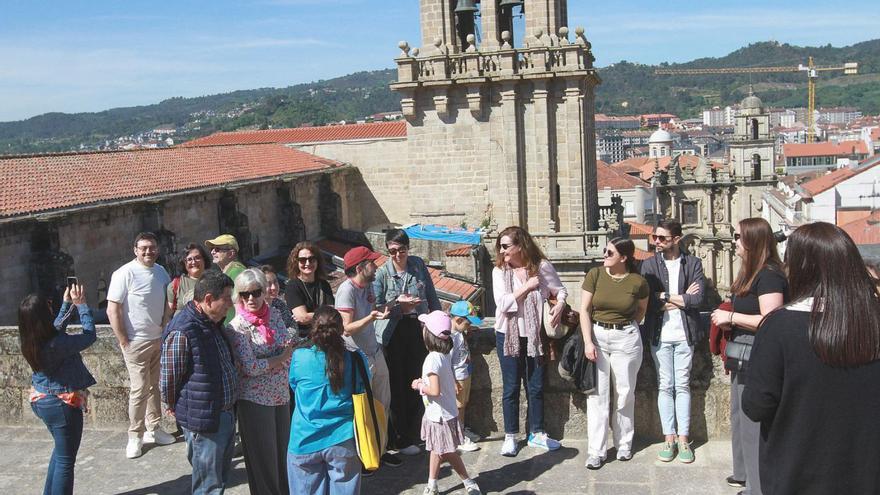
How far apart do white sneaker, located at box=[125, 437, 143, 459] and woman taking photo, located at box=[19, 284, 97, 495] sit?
103cm

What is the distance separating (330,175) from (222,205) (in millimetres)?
6984

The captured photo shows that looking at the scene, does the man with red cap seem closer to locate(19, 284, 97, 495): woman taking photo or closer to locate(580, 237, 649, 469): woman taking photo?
locate(580, 237, 649, 469): woman taking photo

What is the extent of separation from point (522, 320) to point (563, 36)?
61.7ft

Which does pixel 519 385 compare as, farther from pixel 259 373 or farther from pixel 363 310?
pixel 259 373

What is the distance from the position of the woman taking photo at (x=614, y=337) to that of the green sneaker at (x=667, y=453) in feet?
0.69

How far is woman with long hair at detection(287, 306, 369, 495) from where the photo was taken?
187 inches

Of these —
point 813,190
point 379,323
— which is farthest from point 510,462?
point 813,190

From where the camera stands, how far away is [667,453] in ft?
19.3

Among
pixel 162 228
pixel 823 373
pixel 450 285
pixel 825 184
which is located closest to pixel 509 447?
pixel 823 373

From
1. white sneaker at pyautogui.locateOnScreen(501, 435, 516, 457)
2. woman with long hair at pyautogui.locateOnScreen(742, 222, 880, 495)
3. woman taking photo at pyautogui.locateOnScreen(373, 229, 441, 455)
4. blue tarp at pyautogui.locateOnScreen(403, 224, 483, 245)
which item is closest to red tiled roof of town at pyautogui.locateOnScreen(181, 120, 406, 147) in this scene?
blue tarp at pyautogui.locateOnScreen(403, 224, 483, 245)

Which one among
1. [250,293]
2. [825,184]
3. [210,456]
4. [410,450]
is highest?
[250,293]

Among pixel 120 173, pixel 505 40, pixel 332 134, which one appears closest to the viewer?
pixel 120 173

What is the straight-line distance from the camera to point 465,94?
24.0 m

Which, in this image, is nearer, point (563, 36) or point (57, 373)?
point (57, 373)
